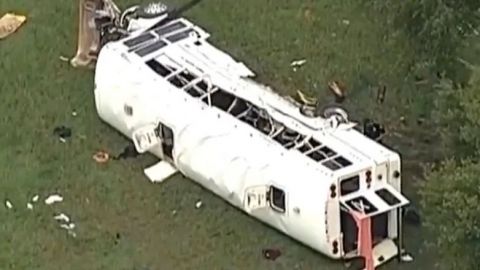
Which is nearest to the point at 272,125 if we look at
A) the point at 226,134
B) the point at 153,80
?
the point at 226,134

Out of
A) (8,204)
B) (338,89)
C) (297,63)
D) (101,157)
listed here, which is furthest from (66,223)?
(297,63)

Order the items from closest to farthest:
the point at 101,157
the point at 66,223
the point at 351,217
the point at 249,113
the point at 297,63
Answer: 1. the point at 351,217
2. the point at 66,223
3. the point at 249,113
4. the point at 101,157
5. the point at 297,63

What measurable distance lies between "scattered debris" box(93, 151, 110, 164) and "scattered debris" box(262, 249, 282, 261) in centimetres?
135

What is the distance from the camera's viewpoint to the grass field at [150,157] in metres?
9.25

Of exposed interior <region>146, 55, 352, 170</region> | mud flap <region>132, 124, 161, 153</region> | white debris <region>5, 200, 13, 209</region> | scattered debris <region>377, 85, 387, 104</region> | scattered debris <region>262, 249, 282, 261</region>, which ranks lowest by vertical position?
scattered debris <region>377, 85, 387, 104</region>

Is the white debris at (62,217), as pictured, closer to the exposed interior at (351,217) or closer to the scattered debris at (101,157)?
the scattered debris at (101,157)

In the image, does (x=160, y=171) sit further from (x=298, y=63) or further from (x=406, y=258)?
(x=406, y=258)

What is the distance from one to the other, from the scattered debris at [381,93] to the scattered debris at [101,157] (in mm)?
1750

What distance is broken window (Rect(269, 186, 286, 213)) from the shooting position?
9258 mm

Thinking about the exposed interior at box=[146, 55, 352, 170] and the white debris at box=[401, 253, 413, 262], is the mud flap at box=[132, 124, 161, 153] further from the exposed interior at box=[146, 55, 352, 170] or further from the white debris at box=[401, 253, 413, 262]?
the white debris at box=[401, 253, 413, 262]

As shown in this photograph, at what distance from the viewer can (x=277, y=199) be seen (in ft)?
30.6

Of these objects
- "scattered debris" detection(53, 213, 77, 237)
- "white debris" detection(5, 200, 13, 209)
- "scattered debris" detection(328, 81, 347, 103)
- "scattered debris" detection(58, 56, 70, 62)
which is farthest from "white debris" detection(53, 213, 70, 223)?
"scattered debris" detection(328, 81, 347, 103)

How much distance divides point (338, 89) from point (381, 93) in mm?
277

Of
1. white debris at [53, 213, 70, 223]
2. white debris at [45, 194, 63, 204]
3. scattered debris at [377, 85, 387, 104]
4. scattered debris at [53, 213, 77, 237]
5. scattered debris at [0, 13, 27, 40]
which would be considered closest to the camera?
scattered debris at [53, 213, 77, 237]
